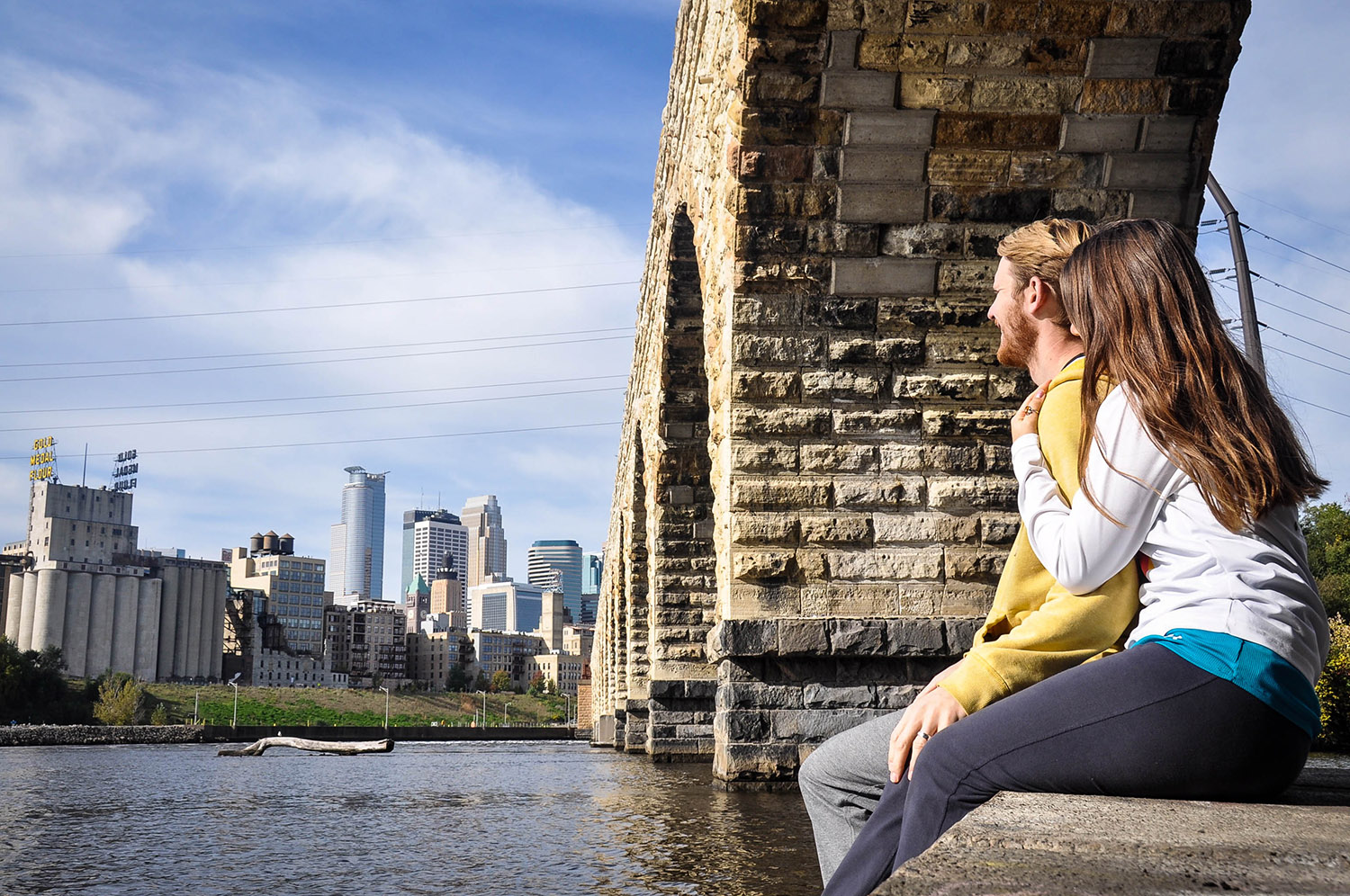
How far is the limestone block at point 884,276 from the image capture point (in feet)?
19.9

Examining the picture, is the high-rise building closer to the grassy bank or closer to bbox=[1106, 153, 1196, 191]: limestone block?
the grassy bank

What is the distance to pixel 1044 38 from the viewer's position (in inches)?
221

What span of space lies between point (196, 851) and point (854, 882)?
3656 millimetres

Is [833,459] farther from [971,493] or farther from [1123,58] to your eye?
[1123,58]

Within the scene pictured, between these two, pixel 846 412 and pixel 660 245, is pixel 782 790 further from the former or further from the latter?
pixel 660 245

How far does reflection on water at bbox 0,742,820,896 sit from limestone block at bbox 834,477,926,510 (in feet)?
5.04

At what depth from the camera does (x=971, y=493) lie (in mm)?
6062

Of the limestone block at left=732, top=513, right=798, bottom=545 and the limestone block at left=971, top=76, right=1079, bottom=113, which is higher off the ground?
the limestone block at left=971, top=76, right=1079, bottom=113

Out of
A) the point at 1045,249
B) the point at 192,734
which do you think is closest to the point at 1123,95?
the point at 1045,249

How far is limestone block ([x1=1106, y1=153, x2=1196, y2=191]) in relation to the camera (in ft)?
19.2

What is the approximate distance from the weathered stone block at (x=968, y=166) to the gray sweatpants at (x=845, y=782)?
4163 millimetres

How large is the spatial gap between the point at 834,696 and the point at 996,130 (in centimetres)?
294

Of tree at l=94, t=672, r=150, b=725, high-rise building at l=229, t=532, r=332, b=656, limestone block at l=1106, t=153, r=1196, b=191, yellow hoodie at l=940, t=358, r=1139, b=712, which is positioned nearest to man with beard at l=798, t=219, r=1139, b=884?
yellow hoodie at l=940, t=358, r=1139, b=712

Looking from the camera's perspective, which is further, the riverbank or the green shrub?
the riverbank
